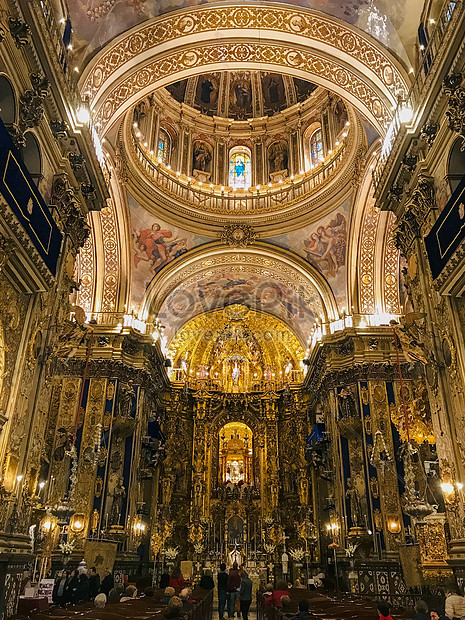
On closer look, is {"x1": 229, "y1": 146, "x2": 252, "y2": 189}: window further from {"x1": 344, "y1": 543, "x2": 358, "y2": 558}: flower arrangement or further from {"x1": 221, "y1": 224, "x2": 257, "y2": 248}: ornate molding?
{"x1": 344, "y1": 543, "x2": 358, "y2": 558}: flower arrangement

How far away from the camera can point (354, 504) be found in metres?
16.5

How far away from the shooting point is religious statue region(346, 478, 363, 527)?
1617 centimetres

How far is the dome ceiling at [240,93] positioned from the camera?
21.6 meters

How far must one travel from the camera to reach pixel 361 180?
1792 cm

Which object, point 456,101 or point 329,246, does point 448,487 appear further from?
point 329,246

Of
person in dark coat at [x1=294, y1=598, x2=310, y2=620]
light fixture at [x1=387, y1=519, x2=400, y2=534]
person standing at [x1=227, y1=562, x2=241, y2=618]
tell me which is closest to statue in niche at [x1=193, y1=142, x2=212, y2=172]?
light fixture at [x1=387, y1=519, x2=400, y2=534]

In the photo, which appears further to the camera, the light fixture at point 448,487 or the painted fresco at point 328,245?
the painted fresco at point 328,245

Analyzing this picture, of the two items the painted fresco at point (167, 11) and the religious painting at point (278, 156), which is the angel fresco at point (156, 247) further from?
the painted fresco at point (167, 11)

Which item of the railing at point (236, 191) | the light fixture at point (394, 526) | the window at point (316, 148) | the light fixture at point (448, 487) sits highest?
the window at point (316, 148)

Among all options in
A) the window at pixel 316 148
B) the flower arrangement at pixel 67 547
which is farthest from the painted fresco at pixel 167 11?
the flower arrangement at pixel 67 547

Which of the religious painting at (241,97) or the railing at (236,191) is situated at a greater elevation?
the religious painting at (241,97)

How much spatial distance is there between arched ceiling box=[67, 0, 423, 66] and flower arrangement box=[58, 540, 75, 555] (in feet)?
39.6

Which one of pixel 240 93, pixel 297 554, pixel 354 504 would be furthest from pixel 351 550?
pixel 240 93

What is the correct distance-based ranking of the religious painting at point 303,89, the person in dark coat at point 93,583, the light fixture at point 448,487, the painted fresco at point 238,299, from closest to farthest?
the light fixture at point 448,487 → the person in dark coat at point 93,583 → the religious painting at point 303,89 → the painted fresco at point 238,299
